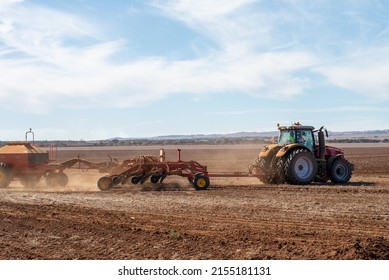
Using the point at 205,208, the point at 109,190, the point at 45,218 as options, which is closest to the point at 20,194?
the point at 109,190

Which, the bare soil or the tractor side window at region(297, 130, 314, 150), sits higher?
the tractor side window at region(297, 130, 314, 150)

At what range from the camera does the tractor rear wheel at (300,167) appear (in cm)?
1976

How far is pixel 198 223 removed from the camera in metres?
12.0

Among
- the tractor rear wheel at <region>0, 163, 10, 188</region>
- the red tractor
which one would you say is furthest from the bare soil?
the tractor rear wheel at <region>0, 163, 10, 188</region>

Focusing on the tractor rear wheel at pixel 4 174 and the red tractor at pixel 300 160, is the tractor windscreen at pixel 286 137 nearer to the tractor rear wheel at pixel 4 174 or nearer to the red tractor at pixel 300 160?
the red tractor at pixel 300 160

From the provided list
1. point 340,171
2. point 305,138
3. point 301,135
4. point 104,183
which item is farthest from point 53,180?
point 340,171

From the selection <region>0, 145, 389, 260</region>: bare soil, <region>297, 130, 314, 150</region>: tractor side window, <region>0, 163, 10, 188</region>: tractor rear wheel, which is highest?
A: <region>297, 130, 314, 150</region>: tractor side window

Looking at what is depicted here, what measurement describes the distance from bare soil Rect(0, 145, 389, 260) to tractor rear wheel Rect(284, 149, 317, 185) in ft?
3.17

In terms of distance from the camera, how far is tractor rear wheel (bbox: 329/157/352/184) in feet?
68.3

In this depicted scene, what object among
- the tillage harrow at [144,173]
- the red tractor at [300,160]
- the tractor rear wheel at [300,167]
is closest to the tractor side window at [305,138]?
the red tractor at [300,160]

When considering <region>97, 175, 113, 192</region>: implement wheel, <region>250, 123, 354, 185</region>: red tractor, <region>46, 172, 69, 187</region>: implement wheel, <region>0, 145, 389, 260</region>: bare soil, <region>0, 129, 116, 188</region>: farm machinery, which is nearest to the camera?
<region>0, 145, 389, 260</region>: bare soil

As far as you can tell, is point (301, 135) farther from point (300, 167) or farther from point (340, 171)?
point (340, 171)

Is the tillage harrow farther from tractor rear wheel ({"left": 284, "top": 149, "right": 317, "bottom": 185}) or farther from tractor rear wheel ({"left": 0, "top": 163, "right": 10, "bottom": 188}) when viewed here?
tractor rear wheel ({"left": 0, "top": 163, "right": 10, "bottom": 188})
